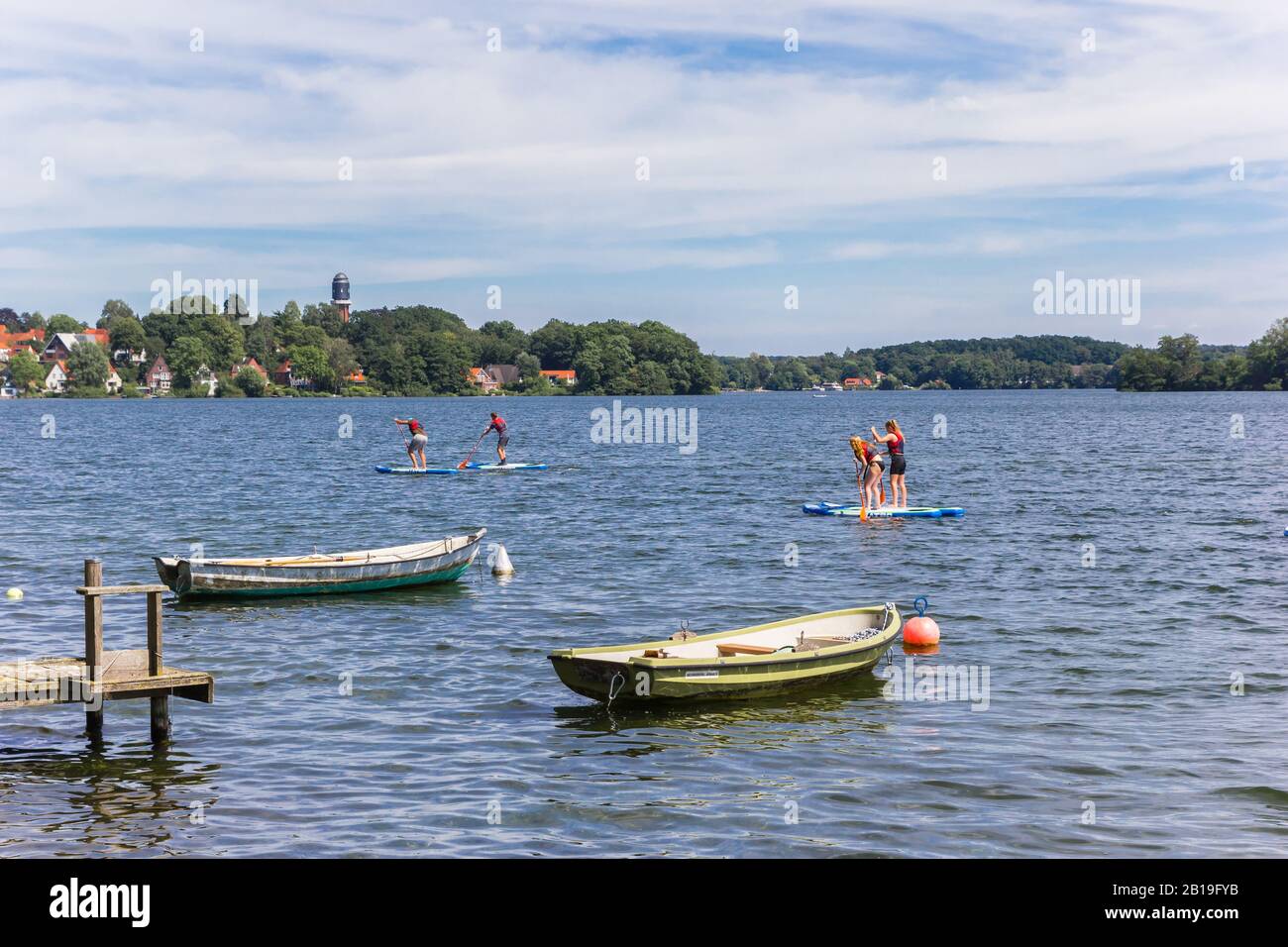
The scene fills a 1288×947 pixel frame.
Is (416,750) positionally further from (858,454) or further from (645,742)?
(858,454)

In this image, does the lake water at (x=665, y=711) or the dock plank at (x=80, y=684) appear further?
the dock plank at (x=80, y=684)

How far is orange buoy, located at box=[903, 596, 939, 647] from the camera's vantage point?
22172 mm

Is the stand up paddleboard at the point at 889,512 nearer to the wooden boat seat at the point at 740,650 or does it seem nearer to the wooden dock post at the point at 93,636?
the wooden boat seat at the point at 740,650

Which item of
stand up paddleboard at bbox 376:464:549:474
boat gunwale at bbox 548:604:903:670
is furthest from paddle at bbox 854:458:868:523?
stand up paddleboard at bbox 376:464:549:474

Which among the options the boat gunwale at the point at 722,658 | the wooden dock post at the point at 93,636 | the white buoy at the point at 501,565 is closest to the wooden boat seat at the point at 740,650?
the boat gunwale at the point at 722,658

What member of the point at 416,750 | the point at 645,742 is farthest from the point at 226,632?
the point at 645,742

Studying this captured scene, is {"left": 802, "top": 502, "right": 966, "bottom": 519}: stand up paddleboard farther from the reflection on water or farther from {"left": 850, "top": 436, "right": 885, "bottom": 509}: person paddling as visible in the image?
the reflection on water

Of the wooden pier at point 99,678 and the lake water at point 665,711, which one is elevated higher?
the wooden pier at point 99,678

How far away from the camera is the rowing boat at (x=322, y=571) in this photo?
25625mm

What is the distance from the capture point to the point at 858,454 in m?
41.4

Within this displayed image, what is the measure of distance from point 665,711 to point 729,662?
1.09 metres

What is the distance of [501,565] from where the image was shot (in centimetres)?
3038

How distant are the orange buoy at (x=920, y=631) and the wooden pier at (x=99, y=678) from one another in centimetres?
1155

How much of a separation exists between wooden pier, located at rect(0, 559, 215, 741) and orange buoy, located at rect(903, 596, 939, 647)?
37.9 ft
